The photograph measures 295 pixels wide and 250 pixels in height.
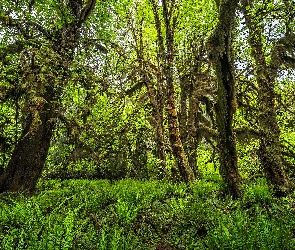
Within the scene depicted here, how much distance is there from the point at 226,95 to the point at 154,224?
11.5 feet

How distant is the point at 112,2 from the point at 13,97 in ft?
17.8

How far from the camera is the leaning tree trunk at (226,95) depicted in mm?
7309

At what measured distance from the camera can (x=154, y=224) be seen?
579 cm

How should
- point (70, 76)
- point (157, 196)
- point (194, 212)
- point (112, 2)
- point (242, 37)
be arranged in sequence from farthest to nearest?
point (112, 2)
point (242, 37)
point (157, 196)
point (70, 76)
point (194, 212)

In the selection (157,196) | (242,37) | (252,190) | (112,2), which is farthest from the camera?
(112,2)

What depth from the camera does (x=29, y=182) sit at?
895cm

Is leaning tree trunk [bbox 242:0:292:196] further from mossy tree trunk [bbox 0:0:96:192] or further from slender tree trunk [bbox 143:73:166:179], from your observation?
slender tree trunk [bbox 143:73:166:179]

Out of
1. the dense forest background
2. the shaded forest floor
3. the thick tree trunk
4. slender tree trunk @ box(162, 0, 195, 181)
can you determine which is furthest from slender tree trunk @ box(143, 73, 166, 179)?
the thick tree trunk

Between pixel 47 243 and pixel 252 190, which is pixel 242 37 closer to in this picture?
pixel 252 190

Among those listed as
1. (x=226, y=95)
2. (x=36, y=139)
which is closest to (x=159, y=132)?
(x=36, y=139)

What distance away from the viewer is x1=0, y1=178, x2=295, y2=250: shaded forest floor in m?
3.56

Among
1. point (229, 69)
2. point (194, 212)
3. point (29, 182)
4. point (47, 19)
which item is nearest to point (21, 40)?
point (47, 19)

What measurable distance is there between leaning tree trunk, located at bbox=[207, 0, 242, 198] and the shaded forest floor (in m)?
0.58

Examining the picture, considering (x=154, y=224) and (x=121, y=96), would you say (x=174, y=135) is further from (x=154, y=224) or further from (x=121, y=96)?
(x=154, y=224)
